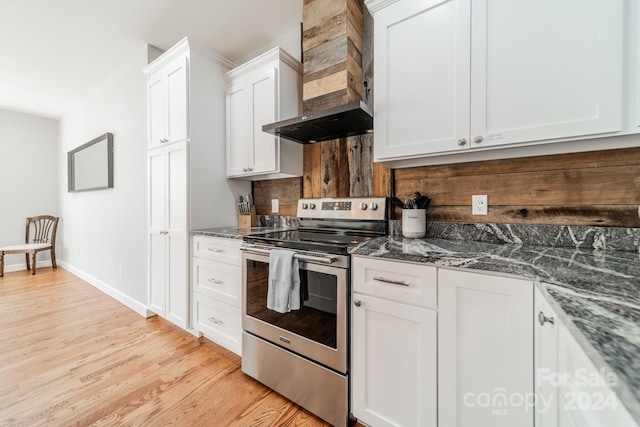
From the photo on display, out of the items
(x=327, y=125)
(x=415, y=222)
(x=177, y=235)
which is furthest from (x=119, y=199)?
(x=415, y=222)

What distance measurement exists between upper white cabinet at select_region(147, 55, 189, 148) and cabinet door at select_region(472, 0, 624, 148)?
6.71ft

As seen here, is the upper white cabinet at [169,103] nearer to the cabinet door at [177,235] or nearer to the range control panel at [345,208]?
the cabinet door at [177,235]

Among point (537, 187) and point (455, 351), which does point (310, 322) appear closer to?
point (455, 351)

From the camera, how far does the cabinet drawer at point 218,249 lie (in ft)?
5.94

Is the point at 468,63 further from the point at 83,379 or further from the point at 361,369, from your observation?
the point at 83,379

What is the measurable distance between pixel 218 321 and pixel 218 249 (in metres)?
0.54

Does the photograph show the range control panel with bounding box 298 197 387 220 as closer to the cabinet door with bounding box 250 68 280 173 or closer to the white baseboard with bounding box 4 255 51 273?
the cabinet door with bounding box 250 68 280 173

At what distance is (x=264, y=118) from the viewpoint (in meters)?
2.10

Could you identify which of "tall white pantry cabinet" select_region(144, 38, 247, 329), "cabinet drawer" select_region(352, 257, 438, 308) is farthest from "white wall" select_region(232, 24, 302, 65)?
"cabinet drawer" select_region(352, 257, 438, 308)

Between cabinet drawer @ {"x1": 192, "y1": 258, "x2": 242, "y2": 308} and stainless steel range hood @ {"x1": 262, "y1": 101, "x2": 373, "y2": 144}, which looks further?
cabinet drawer @ {"x1": 192, "y1": 258, "x2": 242, "y2": 308}

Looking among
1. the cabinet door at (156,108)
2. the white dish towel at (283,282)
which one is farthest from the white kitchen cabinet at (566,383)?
the cabinet door at (156,108)

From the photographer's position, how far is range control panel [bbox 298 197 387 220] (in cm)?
175

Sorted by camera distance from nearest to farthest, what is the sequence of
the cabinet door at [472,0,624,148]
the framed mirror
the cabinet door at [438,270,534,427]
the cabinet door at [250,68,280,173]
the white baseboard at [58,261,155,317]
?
the cabinet door at [438,270,534,427], the cabinet door at [472,0,624,148], the cabinet door at [250,68,280,173], the white baseboard at [58,261,155,317], the framed mirror

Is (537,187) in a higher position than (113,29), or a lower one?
lower
